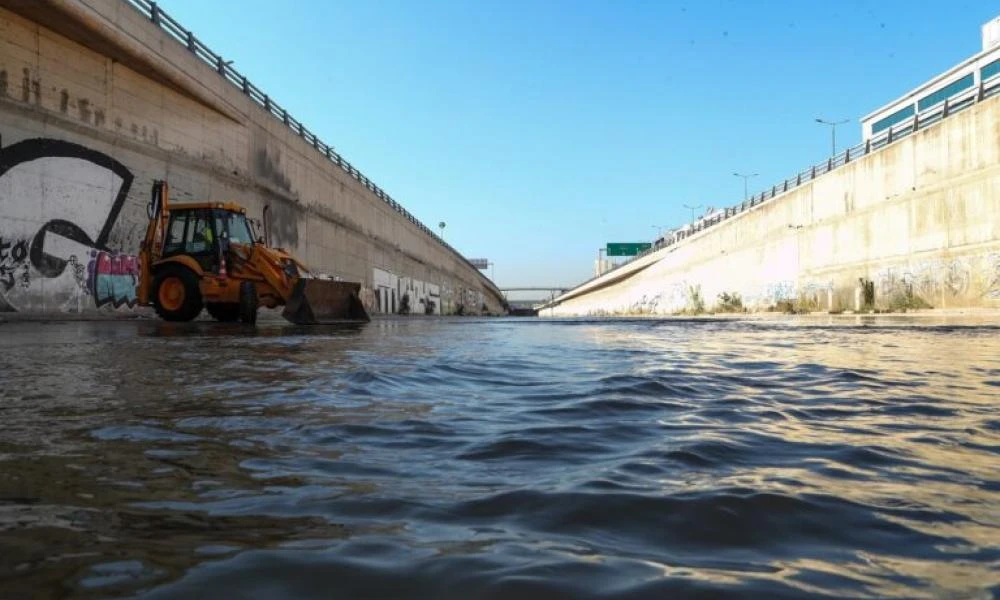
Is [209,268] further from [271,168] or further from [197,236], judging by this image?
[271,168]

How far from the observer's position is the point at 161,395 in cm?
437

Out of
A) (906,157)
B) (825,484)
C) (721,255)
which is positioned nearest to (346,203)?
(721,255)

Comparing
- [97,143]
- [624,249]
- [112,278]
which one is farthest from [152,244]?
[624,249]

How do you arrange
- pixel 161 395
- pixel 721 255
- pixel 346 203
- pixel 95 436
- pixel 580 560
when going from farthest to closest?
pixel 721 255 < pixel 346 203 < pixel 161 395 < pixel 95 436 < pixel 580 560

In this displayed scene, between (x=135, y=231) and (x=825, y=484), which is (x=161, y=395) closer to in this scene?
(x=825, y=484)

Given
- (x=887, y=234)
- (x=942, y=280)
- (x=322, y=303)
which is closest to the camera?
(x=322, y=303)

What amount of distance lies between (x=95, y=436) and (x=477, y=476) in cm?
180

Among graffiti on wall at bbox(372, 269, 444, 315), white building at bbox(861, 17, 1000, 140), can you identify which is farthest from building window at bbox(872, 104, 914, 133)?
graffiti on wall at bbox(372, 269, 444, 315)

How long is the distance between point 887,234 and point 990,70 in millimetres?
34984

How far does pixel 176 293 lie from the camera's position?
15898 millimetres

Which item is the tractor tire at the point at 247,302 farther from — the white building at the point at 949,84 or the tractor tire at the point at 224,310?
the white building at the point at 949,84

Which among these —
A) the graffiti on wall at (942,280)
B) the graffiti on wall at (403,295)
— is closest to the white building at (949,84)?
the graffiti on wall at (942,280)

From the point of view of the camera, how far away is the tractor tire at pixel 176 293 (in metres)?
15.6

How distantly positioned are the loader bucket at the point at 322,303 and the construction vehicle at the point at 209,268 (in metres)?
0.03
